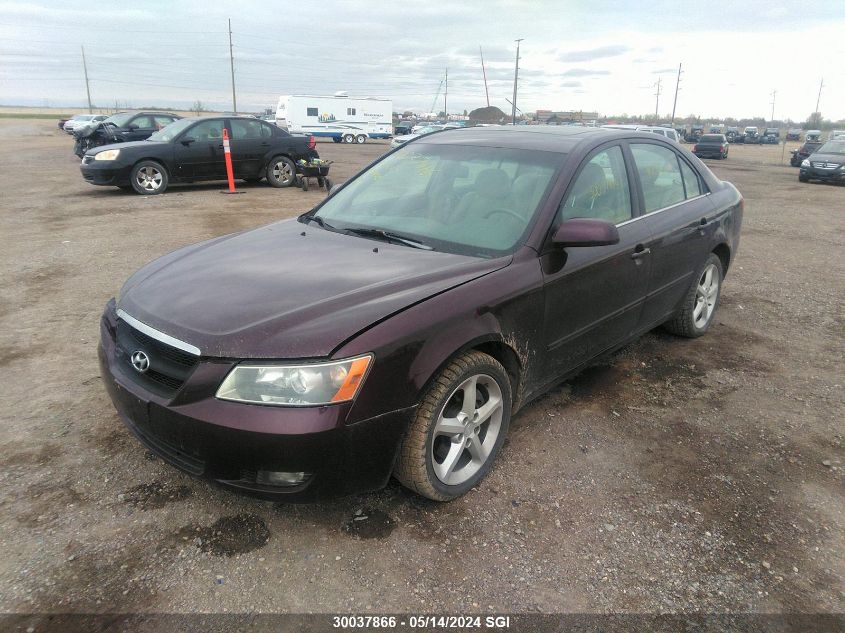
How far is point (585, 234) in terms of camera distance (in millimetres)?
2834

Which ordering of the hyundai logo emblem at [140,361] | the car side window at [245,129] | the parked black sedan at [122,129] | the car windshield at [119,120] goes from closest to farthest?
the hyundai logo emblem at [140,361] → the car side window at [245,129] → the parked black sedan at [122,129] → the car windshield at [119,120]

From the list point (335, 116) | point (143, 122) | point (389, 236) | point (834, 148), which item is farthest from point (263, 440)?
point (335, 116)

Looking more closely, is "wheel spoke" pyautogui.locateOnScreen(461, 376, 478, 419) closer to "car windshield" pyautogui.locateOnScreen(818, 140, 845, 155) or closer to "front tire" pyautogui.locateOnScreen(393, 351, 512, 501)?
"front tire" pyautogui.locateOnScreen(393, 351, 512, 501)

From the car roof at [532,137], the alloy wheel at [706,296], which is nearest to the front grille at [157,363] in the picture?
the car roof at [532,137]

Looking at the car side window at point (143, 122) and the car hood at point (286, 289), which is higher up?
the car side window at point (143, 122)

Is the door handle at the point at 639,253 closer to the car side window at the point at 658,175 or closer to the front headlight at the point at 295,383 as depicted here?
the car side window at the point at 658,175

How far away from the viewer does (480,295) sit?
259 cm

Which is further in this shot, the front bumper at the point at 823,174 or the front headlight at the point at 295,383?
the front bumper at the point at 823,174

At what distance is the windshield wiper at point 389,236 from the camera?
303 cm

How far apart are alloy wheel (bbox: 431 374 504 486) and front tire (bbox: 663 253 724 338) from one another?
7.83 feet

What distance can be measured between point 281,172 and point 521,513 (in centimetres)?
1246

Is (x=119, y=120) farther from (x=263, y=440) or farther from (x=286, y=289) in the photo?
(x=263, y=440)

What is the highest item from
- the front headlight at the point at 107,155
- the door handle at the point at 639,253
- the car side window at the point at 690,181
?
the car side window at the point at 690,181

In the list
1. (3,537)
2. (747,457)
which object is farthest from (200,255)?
(747,457)
